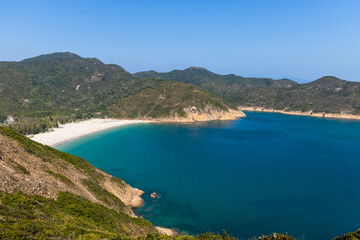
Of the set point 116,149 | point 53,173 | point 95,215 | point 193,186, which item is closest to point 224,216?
point 193,186

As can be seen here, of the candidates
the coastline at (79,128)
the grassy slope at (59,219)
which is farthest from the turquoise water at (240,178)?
the grassy slope at (59,219)

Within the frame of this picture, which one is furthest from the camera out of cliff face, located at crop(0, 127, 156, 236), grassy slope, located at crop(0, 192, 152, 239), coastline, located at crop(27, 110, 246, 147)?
coastline, located at crop(27, 110, 246, 147)

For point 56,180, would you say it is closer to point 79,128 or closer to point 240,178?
point 240,178

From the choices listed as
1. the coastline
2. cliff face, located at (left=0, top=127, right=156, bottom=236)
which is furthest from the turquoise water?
the coastline

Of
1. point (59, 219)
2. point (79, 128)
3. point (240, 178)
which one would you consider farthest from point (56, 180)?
point (79, 128)

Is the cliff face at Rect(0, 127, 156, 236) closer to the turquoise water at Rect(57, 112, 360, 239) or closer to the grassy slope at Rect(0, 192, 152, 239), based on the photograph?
the grassy slope at Rect(0, 192, 152, 239)

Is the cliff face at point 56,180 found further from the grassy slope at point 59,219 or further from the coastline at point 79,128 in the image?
the coastline at point 79,128
